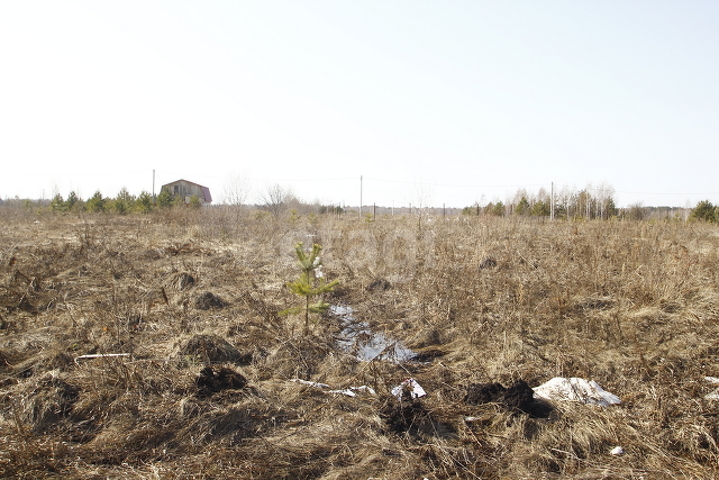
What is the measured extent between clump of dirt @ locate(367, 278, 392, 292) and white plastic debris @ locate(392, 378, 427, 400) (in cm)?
397

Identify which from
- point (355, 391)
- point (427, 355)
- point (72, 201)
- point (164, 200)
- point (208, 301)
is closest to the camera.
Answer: point (355, 391)

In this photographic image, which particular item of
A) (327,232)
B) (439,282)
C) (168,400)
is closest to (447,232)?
(327,232)

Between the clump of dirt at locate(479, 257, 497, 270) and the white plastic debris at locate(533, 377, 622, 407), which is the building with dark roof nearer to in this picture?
the clump of dirt at locate(479, 257, 497, 270)

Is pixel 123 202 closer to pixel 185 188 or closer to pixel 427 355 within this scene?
pixel 185 188

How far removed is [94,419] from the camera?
10.8ft

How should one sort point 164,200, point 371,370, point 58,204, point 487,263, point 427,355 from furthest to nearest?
point 58,204 < point 164,200 < point 487,263 < point 427,355 < point 371,370

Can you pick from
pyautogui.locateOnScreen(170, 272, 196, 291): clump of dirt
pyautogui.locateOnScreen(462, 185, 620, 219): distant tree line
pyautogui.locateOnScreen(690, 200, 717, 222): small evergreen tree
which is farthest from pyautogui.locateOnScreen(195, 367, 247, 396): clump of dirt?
pyautogui.locateOnScreen(690, 200, 717, 222): small evergreen tree

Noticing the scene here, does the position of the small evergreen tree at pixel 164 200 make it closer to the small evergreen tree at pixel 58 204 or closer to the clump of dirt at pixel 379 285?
the small evergreen tree at pixel 58 204

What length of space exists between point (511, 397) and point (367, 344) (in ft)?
8.22

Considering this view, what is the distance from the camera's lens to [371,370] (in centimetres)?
429

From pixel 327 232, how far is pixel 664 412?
13.5 metres

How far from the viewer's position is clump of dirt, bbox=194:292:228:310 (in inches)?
260

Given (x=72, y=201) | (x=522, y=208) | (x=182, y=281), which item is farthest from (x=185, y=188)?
(x=182, y=281)

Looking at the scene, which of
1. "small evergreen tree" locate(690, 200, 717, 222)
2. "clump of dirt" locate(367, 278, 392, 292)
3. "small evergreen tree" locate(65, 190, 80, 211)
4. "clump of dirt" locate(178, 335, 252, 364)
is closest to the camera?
"clump of dirt" locate(178, 335, 252, 364)
